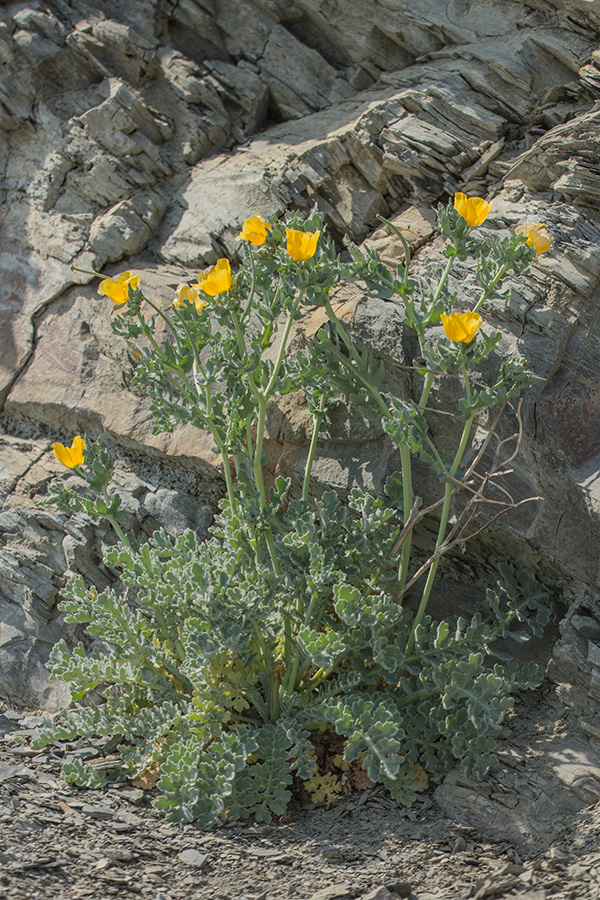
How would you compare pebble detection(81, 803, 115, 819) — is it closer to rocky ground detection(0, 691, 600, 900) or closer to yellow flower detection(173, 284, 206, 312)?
rocky ground detection(0, 691, 600, 900)

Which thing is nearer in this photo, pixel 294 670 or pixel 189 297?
pixel 294 670

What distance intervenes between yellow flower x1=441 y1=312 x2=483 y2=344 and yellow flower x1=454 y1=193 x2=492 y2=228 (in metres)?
0.48

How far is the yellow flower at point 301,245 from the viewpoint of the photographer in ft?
9.99

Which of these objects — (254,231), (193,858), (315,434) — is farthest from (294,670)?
(254,231)

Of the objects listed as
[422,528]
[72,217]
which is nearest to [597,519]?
[422,528]

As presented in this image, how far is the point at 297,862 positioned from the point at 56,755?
1.38 m

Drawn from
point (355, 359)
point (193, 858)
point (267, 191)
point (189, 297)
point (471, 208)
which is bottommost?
point (193, 858)

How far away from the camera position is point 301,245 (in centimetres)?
307

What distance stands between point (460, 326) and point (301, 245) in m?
0.69

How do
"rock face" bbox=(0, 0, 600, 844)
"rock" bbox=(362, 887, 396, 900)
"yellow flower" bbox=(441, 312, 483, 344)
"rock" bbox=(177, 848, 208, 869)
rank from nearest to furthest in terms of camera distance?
"rock" bbox=(362, 887, 396, 900) < "rock" bbox=(177, 848, 208, 869) < "yellow flower" bbox=(441, 312, 483, 344) < "rock face" bbox=(0, 0, 600, 844)

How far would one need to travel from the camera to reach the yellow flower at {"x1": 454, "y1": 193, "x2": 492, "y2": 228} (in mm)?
3207

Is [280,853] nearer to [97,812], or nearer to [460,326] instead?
[97,812]

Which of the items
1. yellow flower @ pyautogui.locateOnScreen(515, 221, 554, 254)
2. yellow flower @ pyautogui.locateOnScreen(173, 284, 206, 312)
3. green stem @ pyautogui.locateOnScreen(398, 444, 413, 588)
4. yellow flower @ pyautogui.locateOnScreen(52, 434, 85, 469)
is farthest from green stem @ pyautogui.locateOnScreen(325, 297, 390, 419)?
yellow flower @ pyautogui.locateOnScreen(52, 434, 85, 469)

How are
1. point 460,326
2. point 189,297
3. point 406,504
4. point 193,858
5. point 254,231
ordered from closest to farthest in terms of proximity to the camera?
point 193,858
point 460,326
point 254,231
point 406,504
point 189,297
